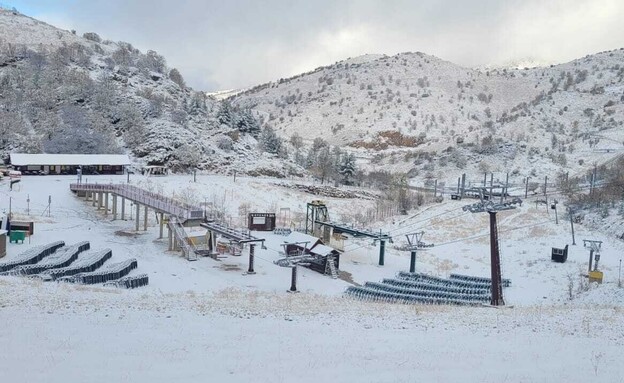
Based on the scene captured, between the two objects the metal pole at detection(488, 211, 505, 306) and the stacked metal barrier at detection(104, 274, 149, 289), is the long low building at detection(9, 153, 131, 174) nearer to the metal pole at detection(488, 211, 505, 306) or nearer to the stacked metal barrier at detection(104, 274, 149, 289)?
the stacked metal barrier at detection(104, 274, 149, 289)

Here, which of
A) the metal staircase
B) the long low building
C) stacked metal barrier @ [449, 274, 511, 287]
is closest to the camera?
stacked metal barrier @ [449, 274, 511, 287]

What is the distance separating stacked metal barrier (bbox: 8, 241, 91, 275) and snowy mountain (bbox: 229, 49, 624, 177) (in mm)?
63616

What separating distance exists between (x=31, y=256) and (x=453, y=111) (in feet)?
391

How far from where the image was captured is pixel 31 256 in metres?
27.9

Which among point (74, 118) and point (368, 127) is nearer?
point (74, 118)

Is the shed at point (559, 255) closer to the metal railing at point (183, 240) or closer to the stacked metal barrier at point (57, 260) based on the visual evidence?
the metal railing at point (183, 240)

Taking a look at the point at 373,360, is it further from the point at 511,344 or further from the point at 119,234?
the point at 119,234

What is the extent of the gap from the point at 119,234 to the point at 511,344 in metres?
32.9

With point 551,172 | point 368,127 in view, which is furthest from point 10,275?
point 368,127

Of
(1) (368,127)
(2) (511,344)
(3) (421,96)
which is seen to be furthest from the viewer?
(3) (421,96)

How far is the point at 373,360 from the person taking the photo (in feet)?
39.9

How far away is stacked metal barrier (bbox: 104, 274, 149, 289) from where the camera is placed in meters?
24.1

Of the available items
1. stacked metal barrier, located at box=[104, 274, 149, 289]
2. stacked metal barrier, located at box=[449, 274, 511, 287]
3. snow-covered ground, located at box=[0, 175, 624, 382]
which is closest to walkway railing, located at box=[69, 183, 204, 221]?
snow-covered ground, located at box=[0, 175, 624, 382]

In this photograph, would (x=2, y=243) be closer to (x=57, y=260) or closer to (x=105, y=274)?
(x=57, y=260)
